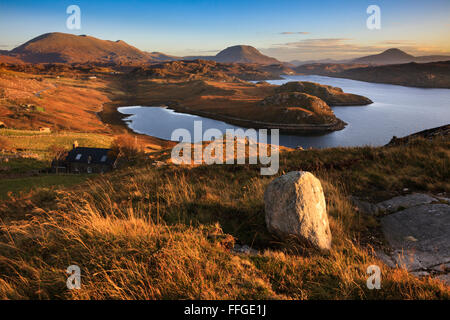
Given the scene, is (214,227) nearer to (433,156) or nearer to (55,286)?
(55,286)

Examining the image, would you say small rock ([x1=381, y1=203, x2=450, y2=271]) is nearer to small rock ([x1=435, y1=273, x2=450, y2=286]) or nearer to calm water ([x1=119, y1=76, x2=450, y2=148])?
small rock ([x1=435, y1=273, x2=450, y2=286])

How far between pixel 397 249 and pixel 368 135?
98.3 m

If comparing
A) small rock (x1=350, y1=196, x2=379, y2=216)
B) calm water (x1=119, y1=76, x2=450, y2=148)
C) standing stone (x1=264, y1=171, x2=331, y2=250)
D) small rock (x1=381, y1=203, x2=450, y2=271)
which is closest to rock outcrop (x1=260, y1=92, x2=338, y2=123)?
calm water (x1=119, y1=76, x2=450, y2=148)

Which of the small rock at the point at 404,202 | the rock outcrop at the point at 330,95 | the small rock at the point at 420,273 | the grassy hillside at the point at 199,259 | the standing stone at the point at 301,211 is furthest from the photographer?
the rock outcrop at the point at 330,95

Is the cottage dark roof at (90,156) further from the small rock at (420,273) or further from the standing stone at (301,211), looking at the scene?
the small rock at (420,273)

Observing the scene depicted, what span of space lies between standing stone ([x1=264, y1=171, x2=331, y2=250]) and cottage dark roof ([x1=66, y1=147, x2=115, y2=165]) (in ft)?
185

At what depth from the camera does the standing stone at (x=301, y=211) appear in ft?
16.3

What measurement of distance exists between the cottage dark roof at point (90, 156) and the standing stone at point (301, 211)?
5631cm

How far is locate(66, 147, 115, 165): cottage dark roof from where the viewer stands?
55094mm

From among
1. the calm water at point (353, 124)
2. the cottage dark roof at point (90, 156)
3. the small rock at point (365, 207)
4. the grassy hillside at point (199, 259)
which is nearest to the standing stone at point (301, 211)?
the grassy hillside at point (199, 259)

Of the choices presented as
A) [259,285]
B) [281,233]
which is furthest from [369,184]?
[259,285]

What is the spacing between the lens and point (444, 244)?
4.76 metres

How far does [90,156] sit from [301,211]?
59.8 metres

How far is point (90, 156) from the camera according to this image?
55688 mm
